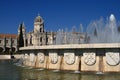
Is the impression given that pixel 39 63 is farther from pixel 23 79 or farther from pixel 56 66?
pixel 23 79

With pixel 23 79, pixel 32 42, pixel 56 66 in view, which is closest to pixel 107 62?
pixel 56 66

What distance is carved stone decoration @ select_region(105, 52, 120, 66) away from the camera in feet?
45.5

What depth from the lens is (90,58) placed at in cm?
1468

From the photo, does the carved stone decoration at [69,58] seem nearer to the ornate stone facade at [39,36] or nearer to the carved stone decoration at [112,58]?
the carved stone decoration at [112,58]

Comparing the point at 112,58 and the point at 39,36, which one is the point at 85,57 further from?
the point at 39,36

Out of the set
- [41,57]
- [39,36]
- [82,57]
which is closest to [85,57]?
[82,57]

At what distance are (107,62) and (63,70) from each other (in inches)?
113

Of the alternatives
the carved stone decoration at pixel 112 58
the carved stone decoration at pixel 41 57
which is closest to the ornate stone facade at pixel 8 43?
the carved stone decoration at pixel 41 57

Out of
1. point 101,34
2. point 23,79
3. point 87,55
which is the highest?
point 101,34

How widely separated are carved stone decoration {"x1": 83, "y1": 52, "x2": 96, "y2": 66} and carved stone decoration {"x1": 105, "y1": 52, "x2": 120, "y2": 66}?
2.47 feet

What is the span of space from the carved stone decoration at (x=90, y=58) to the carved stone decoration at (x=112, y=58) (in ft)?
2.47

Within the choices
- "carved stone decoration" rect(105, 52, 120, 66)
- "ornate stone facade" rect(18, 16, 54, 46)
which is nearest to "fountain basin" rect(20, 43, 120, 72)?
"carved stone decoration" rect(105, 52, 120, 66)

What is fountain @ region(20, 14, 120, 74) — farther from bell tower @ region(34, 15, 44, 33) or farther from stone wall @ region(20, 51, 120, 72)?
bell tower @ region(34, 15, 44, 33)

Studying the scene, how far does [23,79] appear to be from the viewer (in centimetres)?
1241
